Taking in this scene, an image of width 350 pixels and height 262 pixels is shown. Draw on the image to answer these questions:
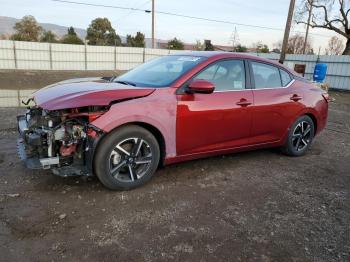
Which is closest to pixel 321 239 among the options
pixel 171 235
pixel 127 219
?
pixel 171 235

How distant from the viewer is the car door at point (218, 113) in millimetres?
3977

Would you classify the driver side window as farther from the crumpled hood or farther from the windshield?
the crumpled hood

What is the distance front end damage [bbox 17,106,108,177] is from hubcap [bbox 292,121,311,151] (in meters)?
3.33

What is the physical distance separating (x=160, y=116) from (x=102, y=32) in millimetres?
45317

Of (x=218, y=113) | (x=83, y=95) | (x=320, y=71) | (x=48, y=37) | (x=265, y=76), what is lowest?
(x=218, y=113)

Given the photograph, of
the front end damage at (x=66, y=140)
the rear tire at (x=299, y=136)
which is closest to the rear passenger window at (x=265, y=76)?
the rear tire at (x=299, y=136)

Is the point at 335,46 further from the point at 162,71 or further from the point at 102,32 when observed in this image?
the point at 162,71

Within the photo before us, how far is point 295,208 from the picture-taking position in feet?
11.9

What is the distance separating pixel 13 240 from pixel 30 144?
3.29 feet

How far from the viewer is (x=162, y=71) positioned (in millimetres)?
4371

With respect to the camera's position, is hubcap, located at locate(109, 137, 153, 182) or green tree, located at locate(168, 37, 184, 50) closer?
hubcap, located at locate(109, 137, 153, 182)

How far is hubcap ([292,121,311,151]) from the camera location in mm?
5340

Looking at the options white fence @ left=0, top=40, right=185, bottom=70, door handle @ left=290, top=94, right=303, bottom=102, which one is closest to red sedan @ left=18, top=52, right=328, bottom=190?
door handle @ left=290, top=94, right=303, bottom=102

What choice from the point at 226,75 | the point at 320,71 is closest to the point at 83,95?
the point at 226,75
